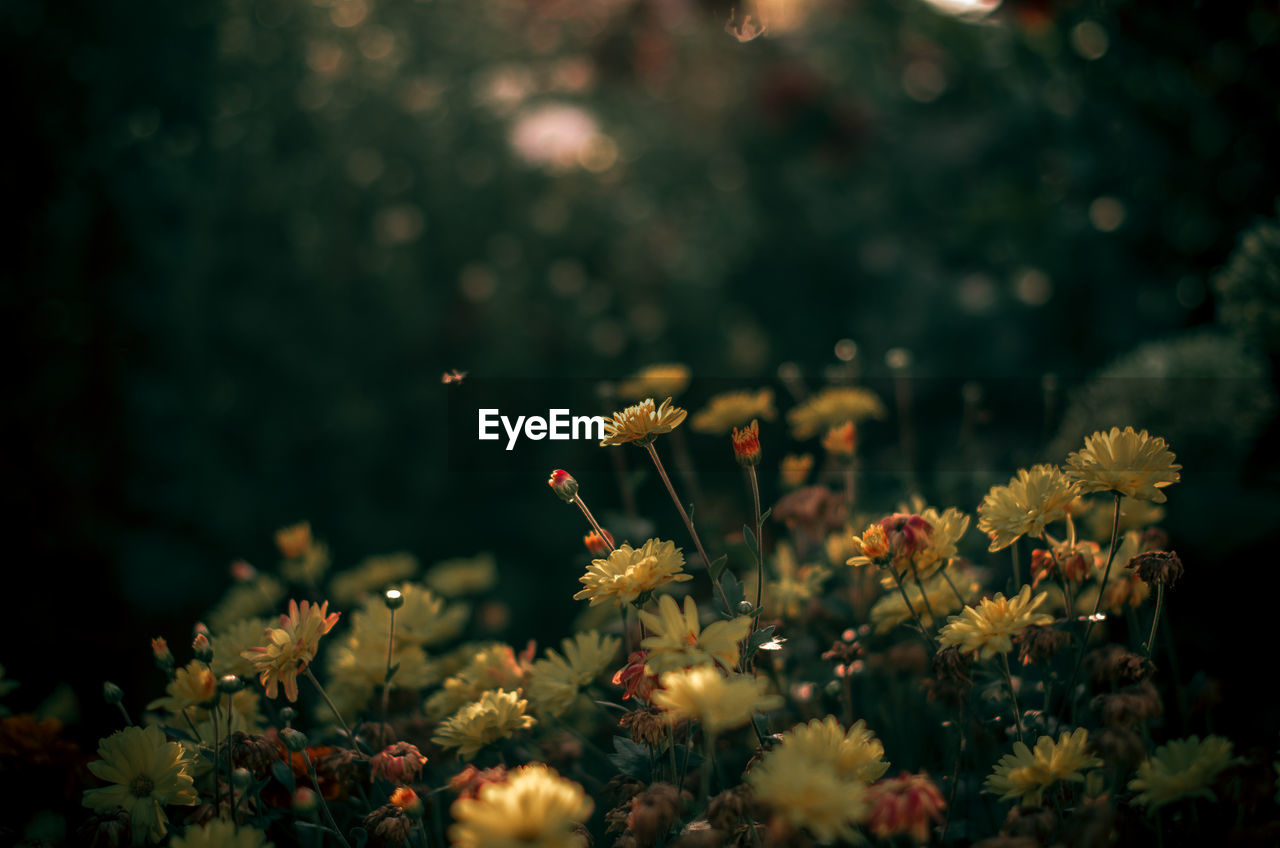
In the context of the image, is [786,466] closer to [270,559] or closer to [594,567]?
[594,567]

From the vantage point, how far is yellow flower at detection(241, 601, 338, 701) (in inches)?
39.8

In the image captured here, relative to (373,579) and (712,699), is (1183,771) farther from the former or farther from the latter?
(373,579)

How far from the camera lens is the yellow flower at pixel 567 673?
114 cm

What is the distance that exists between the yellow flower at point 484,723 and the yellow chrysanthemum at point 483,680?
0.32ft

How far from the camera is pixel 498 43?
15.6ft

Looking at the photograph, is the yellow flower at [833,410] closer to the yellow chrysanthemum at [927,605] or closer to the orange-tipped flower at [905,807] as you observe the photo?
the yellow chrysanthemum at [927,605]

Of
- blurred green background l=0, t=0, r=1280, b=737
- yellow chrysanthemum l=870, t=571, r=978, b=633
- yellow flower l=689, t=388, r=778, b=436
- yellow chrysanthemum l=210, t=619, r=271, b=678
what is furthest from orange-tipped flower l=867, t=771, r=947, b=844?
blurred green background l=0, t=0, r=1280, b=737

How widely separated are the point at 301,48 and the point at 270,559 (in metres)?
2.63

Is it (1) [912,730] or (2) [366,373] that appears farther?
(2) [366,373]

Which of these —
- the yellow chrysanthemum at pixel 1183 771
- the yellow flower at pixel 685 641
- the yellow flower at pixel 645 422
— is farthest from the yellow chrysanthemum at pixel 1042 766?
the yellow flower at pixel 645 422

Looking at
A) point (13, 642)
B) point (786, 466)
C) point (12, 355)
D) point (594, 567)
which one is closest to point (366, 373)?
point (12, 355)

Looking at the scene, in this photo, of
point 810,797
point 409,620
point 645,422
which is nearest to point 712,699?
A: point 810,797

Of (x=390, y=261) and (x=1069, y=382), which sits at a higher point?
(x=390, y=261)

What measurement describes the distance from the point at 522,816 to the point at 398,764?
0.45m
